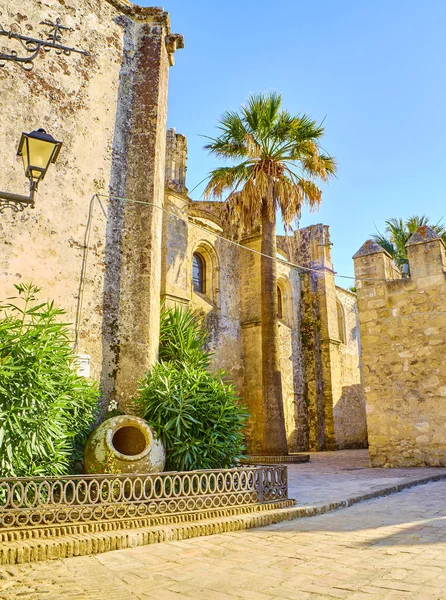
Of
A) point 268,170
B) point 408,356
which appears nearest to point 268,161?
point 268,170

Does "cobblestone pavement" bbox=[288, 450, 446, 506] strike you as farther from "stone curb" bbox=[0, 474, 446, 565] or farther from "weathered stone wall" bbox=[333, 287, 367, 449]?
"weathered stone wall" bbox=[333, 287, 367, 449]

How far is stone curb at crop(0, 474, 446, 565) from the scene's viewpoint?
351cm

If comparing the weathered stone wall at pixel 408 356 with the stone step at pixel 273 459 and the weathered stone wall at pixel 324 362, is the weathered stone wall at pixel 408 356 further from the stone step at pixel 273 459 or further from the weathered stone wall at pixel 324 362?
the weathered stone wall at pixel 324 362

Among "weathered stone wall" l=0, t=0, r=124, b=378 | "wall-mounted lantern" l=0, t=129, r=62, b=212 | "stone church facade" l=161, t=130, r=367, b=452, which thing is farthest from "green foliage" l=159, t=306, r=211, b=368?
"stone church facade" l=161, t=130, r=367, b=452

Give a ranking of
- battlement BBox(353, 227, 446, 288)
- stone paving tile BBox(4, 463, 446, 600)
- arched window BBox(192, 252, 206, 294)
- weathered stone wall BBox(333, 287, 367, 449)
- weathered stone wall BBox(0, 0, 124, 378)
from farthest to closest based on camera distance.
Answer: weathered stone wall BBox(333, 287, 367, 449) < arched window BBox(192, 252, 206, 294) < battlement BBox(353, 227, 446, 288) < weathered stone wall BBox(0, 0, 124, 378) < stone paving tile BBox(4, 463, 446, 600)

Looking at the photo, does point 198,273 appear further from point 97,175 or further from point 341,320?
point 97,175

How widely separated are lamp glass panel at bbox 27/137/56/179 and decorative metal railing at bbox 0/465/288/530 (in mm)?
2660

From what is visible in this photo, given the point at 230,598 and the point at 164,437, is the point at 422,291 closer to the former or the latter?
the point at 164,437

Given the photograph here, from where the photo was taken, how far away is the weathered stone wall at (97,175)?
6.38 meters

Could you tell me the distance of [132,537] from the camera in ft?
13.1

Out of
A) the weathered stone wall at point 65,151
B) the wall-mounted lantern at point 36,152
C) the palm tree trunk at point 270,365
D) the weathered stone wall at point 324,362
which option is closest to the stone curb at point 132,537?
the weathered stone wall at point 65,151

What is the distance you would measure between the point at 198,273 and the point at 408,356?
813 cm

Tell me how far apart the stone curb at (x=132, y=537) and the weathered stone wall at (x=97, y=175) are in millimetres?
2416

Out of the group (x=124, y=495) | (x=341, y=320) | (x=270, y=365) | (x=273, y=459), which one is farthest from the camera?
(x=341, y=320)
